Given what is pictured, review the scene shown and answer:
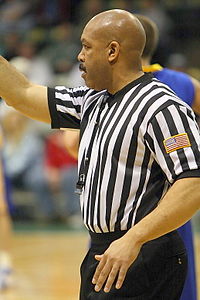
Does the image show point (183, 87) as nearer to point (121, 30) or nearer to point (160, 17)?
point (121, 30)

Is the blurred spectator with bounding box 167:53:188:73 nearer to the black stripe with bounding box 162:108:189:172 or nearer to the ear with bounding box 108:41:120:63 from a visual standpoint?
the ear with bounding box 108:41:120:63

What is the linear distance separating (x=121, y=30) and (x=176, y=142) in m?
0.49

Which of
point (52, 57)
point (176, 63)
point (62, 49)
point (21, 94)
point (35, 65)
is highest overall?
point (62, 49)

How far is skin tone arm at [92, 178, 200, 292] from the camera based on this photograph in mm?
2803

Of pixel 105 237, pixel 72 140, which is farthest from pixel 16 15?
pixel 105 237

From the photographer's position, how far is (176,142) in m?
2.90

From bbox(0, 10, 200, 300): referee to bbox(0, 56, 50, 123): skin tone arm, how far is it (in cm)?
26

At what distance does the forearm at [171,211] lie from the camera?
2.80m

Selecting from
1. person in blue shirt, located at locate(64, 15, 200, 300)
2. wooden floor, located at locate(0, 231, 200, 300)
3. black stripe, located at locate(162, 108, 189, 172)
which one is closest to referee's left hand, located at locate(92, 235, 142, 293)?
black stripe, located at locate(162, 108, 189, 172)

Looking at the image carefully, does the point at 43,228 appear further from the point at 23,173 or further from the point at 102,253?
the point at 102,253

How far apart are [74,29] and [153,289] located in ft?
30.8

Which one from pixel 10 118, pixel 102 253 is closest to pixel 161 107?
pixel 102 253

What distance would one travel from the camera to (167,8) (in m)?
11.7

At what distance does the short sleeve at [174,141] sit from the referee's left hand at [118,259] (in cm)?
28
